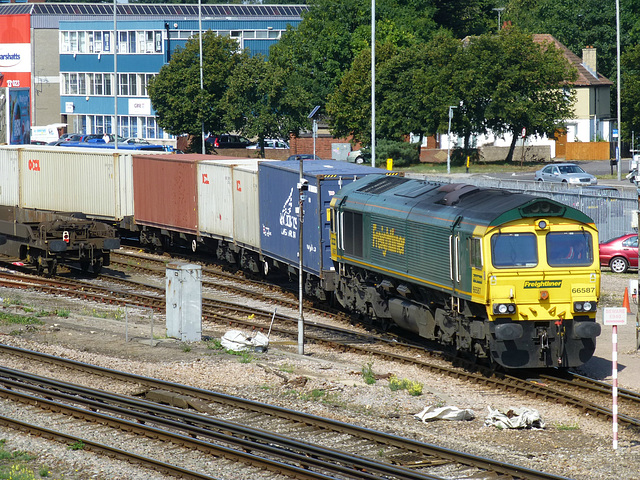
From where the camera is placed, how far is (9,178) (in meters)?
34.7

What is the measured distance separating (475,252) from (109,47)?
7663 cm

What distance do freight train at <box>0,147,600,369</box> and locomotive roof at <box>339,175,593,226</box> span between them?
33 mm

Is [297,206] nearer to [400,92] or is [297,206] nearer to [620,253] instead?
[620,253]

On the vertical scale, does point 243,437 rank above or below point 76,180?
below

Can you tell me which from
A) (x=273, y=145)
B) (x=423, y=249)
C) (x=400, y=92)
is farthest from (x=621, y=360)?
(x=273, y=145)

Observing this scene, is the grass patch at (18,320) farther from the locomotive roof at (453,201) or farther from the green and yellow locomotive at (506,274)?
the green and yellow locomotive at (506,274)

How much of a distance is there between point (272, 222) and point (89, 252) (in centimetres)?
654

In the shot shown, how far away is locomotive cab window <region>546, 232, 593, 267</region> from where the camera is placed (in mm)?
17656

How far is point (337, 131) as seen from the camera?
238ft

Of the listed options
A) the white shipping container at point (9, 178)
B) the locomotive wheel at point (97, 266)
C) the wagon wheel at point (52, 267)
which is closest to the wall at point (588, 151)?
the white shipping container at point (9, 178)

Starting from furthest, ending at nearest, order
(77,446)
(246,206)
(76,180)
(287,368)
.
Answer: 1. (76,180)
2. (246,206)
3. (287,368)
4. (77,446)

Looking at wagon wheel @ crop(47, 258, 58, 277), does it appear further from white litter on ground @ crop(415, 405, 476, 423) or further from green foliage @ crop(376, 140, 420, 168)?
green foliage @ crop(376, 140, 420, 168)

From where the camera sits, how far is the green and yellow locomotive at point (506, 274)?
17406 millimetres

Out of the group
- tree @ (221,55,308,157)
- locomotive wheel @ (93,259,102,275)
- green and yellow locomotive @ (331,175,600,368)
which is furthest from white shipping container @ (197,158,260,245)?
tree @ (221,55,308,157)
